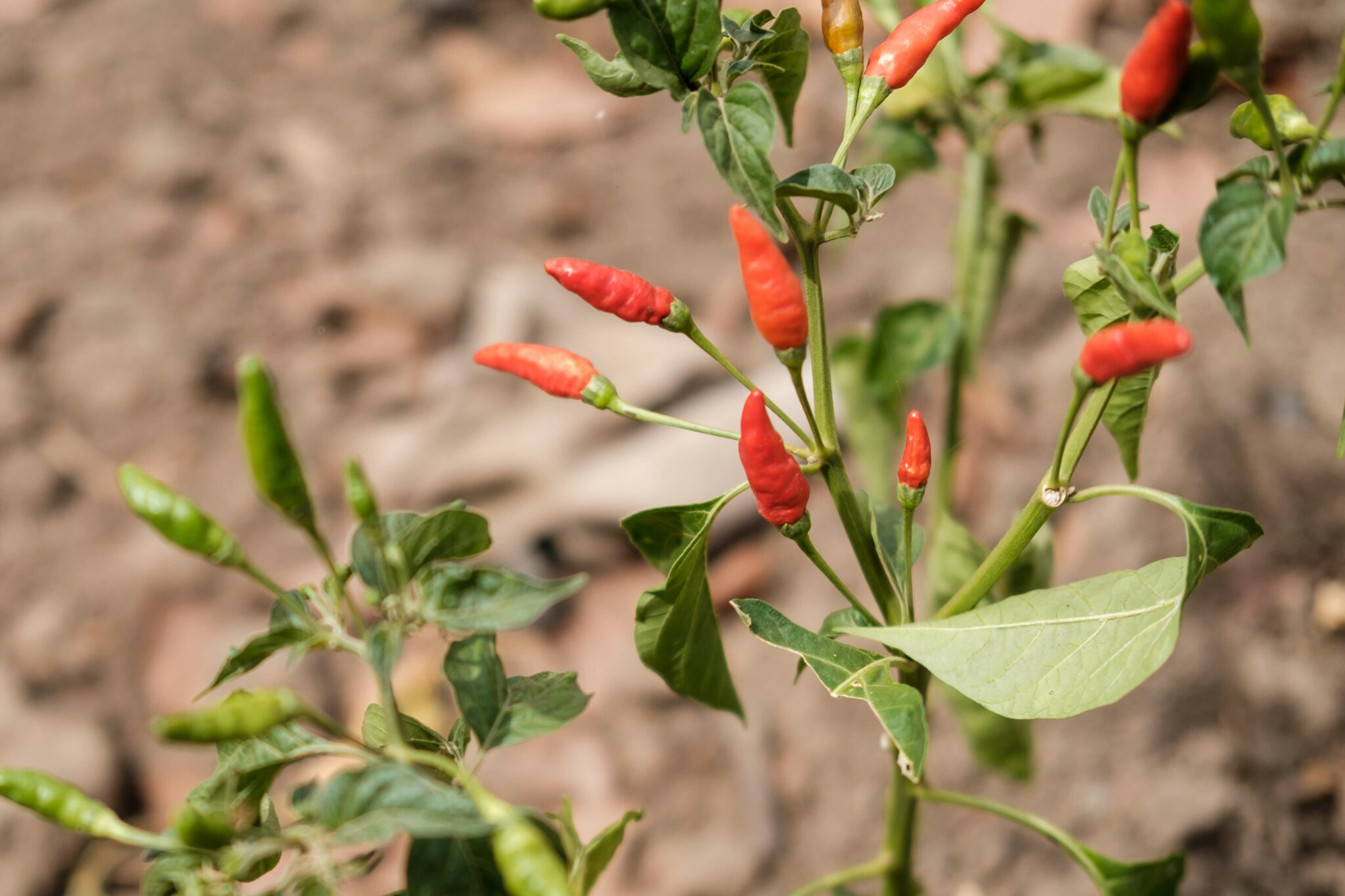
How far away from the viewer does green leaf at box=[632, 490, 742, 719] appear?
685 millimetres

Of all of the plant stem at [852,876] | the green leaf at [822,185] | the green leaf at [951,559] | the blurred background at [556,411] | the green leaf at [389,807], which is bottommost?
the blurred background at [556,411]

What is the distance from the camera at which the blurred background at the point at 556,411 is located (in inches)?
67.1

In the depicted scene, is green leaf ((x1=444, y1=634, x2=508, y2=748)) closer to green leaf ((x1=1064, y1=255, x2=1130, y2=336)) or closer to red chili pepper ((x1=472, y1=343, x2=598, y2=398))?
red chili pepper ((x1=472, y1=343, x2=598, y2=398))

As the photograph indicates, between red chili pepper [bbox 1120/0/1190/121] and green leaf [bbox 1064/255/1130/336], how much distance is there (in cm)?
13

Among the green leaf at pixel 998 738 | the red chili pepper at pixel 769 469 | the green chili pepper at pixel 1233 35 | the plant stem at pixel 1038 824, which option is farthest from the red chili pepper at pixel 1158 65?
the green leaf at pixel 998 738

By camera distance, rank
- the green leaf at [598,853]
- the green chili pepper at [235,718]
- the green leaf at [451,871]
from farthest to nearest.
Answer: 1. the green leaf at [598,853]
2. the green leaf at [451,871]
3. the green chili pepper at [235,718]

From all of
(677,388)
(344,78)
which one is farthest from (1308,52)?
(344,78)

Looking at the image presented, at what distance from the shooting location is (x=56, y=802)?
20.7 inches

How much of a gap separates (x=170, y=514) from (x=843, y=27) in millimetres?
494

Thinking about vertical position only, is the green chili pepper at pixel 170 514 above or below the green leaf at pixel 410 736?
above

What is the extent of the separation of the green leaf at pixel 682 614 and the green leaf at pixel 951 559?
0.42 metres

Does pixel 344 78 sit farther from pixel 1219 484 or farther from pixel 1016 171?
pixel 1219 484

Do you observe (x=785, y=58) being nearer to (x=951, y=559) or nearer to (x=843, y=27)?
(x=843, y=27)

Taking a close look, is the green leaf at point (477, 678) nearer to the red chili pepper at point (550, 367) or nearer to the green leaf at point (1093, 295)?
the red chili pepper at point (550, 367)
